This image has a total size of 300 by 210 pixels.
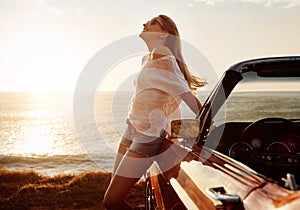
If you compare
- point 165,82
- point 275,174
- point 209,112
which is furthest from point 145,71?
point 275,174

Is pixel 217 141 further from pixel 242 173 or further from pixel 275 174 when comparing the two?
pixel 242 173

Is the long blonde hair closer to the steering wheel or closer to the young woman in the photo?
the young woman

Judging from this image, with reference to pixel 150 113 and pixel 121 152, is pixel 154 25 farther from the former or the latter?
pixel 121 152

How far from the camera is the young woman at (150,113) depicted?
305 centimetres

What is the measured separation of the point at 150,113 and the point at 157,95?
151 millimetres

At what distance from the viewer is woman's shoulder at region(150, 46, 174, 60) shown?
3.32 meters

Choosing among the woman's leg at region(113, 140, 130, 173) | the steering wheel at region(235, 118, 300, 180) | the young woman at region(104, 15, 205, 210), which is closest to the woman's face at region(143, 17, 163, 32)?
the young woman at region(104, 15, 205, 210)

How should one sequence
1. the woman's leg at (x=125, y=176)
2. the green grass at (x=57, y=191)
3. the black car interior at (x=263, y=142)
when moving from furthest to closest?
the green grass at (x=57, y=191)
the woman's leg at (x=125, y=176)
the black car interior at (x=263, y=142)

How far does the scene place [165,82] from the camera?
10.3 ft

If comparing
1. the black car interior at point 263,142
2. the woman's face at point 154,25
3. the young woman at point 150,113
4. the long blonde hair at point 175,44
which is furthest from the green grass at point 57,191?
the black car interior at point 263,142

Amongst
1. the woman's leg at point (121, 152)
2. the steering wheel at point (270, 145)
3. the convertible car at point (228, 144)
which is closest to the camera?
the convertible car at point (228, 144)

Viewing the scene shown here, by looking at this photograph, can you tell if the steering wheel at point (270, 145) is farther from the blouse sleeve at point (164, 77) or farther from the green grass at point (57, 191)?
the green grass at point (57, 191)

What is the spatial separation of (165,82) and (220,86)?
51 centimetres

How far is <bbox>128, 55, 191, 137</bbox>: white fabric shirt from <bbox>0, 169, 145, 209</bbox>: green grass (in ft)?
15.1
